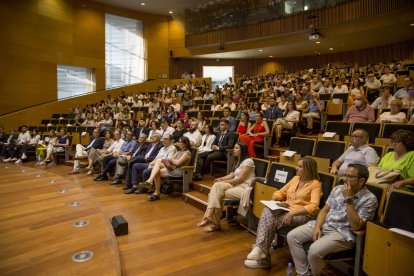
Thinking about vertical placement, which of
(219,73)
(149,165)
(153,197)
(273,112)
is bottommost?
(153,197)

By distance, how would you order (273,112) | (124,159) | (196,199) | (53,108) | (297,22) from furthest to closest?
(53,108), (297,22), (273,112), (124,159), (196,199)

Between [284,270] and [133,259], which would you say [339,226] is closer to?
[284,270]

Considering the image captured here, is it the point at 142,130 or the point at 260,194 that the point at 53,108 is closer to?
the point at 142,130

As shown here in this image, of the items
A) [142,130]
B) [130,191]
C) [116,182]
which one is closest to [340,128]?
[130,191]

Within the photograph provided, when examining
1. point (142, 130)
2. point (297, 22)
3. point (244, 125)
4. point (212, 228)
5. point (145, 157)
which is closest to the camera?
point (212, 228)

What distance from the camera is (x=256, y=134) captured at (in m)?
4.37

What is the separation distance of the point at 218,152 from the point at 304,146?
4.22 ft

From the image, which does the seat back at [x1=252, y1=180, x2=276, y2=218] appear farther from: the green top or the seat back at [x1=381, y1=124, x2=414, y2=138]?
the seat back at [x1=381, y1=124, x2=414, y2=138]

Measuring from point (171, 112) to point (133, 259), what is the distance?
486cm

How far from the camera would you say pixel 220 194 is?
289 centimetres

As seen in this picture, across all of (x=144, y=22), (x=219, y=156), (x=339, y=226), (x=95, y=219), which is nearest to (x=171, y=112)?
(x=219, y=156)

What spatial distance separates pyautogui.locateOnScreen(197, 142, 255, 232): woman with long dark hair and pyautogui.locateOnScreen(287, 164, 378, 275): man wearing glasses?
0.94 m

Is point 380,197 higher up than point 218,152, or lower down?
lower down

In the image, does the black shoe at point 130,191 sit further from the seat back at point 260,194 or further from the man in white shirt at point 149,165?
the seat back at point 260,194
